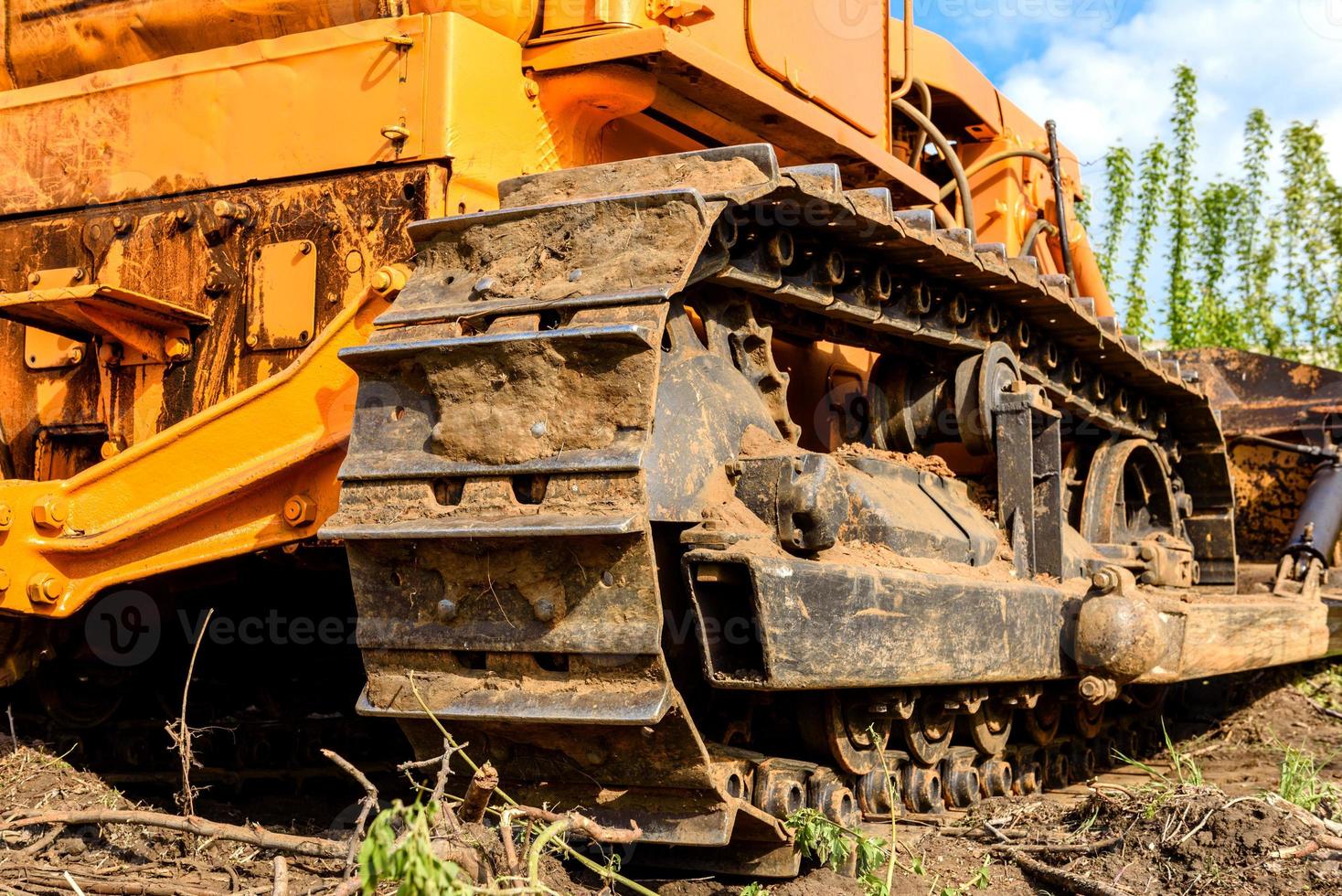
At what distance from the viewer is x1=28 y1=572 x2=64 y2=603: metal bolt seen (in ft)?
12.4

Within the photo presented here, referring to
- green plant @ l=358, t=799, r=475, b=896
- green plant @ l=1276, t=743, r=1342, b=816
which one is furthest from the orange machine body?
green plant @ l=1276, t=743, r=1342, b=816

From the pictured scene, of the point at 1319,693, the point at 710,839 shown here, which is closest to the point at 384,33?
the point at 710,839

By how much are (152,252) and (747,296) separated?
5.94 feet

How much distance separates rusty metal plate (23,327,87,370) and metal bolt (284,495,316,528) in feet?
3.65

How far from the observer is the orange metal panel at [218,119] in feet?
13.1

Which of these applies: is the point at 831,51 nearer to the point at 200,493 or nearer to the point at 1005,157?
the point at 1005,157

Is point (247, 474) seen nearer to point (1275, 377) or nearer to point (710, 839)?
point (710, 839)

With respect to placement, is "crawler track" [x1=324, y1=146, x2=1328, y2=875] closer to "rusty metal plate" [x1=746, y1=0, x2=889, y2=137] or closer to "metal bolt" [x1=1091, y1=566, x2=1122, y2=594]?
"metal bolt" [x1=1091, y1=566, x2=1122, y2=594]

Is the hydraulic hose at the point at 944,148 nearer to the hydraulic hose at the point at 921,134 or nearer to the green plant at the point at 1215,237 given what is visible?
the hydraulic hose at the point at 921,134

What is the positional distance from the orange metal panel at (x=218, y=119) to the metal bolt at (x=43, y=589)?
→ 123cm

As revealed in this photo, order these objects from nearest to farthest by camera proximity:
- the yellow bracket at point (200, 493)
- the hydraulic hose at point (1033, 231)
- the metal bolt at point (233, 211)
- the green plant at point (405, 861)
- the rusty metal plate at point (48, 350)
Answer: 1. the green plant at point (405, 861)
2. the yellow bracket at point (200, 493)
3. the metal bolt at point (233, 211)
4. the rusty metal plate at point (48, 350)
5. the hydraulic hose at point (1033, 231)

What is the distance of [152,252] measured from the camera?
4.36 metres

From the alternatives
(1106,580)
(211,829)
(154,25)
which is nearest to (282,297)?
(154,25)

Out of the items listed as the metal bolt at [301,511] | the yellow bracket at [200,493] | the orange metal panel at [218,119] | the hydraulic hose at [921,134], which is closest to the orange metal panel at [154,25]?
the orange metal panel at [218,119]
